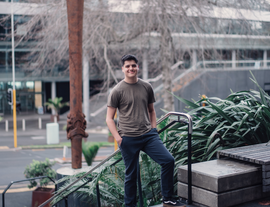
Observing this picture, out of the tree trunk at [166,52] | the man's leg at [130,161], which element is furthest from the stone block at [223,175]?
the tree trunk at [166,52]

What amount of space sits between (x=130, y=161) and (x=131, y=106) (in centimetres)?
58

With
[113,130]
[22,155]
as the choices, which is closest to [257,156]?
[113,130]

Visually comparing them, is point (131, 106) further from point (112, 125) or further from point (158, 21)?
point (158, 21)

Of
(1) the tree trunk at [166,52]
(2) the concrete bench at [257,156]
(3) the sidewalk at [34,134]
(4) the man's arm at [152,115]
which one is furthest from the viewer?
(3) the sidewalk at [34,134]

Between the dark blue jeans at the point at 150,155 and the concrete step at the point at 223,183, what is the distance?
22 cm

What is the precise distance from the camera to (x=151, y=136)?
354cm

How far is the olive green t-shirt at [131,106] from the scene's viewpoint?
3447 millimetres

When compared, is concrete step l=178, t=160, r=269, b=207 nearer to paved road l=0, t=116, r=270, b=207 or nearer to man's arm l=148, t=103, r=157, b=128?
paved road l=0, t=116, r=270, b=207

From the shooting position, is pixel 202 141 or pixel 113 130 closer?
pixel 113 130

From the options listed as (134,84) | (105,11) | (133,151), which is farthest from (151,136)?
(105,11)

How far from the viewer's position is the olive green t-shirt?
3447mm

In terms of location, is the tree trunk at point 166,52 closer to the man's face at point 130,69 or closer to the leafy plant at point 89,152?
the leafy plant at point 89,152

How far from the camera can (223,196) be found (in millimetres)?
3277

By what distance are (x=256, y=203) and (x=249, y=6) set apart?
800 cm
